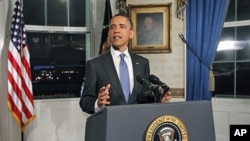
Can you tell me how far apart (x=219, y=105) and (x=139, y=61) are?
2364 millimetres

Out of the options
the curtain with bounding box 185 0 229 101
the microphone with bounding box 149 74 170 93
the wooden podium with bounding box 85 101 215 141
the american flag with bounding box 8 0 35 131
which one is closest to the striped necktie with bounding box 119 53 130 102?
the microphone with bounding box 149 74 170 93

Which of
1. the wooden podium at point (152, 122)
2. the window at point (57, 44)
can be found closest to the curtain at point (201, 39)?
the window at point (57, 44)

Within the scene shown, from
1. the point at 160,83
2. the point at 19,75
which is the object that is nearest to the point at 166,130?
the point at 160,83

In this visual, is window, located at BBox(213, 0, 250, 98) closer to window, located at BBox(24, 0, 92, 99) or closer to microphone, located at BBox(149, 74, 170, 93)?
window, located at BBox(24, 0, 92, 99)

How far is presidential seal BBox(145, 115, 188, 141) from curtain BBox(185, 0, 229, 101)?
2667 millimetres

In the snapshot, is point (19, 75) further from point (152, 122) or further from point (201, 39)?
point (152, 122)

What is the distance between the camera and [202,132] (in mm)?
898

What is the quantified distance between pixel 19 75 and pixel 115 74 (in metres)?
1.99

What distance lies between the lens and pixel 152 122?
0.83 m

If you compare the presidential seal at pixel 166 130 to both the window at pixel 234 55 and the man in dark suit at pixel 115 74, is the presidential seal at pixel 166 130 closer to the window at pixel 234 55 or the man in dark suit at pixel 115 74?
the man in dark suit at pixel 115 74

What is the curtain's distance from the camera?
3395 millimetres

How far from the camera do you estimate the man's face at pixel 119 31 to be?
1326mm

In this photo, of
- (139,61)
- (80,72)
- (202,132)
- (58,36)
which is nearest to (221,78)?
(80,72)

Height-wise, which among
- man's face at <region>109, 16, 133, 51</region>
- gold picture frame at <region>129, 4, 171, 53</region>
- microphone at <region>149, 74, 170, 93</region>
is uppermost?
gold picture frame at <region>129, 4, 171, 53</region>
